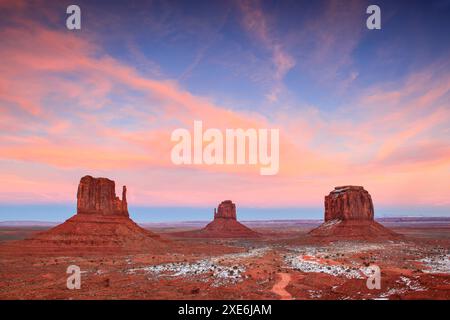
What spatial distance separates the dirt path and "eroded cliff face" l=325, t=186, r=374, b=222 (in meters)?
67.7

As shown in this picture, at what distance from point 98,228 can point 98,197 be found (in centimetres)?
788

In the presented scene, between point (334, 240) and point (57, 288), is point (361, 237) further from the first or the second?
point (57, 288)

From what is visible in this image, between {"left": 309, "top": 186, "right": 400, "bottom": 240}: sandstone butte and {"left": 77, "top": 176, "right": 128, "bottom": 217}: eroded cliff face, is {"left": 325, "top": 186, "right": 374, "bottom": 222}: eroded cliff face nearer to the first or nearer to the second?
{"left": 309, "top": 186, "right": 400, "bottom": 240}: sandstone butte

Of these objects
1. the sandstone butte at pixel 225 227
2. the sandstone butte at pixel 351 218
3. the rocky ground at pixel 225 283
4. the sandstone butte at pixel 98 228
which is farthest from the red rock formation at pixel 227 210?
the rocky ground at pixel 225 283

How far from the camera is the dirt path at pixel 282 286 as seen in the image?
21.7 m

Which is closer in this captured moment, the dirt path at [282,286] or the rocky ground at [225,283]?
the dirt path at [282,286]

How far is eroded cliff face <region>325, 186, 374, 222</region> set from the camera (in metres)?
91.3

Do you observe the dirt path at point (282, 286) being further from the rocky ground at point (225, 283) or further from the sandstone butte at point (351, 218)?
the sandstone butte at point (351, 218)

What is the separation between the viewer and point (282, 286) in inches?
986

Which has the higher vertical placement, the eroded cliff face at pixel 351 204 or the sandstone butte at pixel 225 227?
the eroded cliff face at pixel 351 204

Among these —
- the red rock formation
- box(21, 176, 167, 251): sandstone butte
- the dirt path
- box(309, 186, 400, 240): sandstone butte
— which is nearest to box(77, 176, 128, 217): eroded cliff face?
box(21, 176, 167, 251): sandstone butte

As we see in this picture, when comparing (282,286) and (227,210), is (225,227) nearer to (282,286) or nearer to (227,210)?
(227,210)

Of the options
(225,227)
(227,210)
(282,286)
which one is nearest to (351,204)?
(225,227)

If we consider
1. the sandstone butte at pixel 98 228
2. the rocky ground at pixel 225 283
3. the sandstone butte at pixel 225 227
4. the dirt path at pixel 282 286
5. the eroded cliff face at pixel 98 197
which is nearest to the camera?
the dirt path at pixel 282 286
